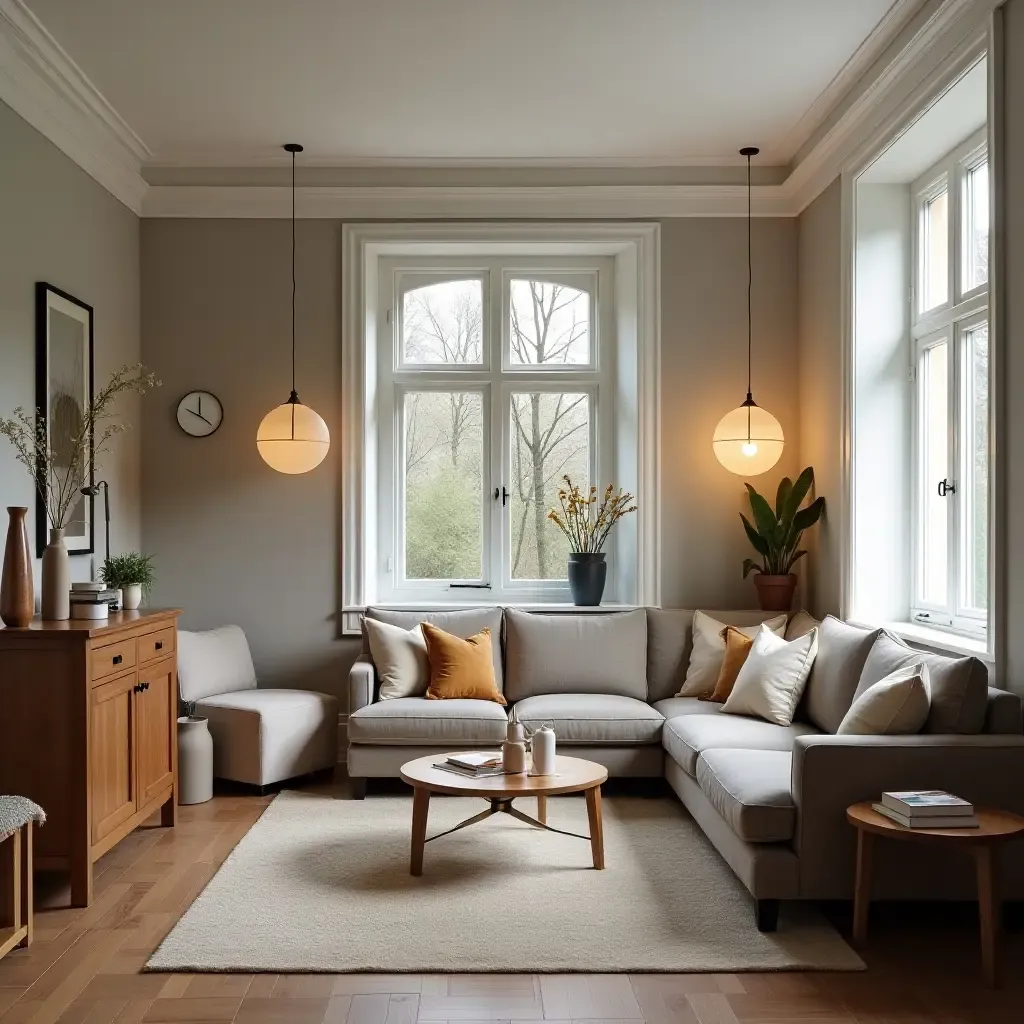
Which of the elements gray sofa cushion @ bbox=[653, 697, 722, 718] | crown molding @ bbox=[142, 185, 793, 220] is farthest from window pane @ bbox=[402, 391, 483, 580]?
gray sofa cushion @ bbox=[653, 697, 722, 718]

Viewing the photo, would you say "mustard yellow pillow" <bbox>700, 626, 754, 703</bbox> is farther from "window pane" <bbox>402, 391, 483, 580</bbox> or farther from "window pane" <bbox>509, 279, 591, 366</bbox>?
"window pane" <bbox>509, 279, 591, 366</bbox>

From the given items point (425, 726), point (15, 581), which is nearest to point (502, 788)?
point (425, 726)

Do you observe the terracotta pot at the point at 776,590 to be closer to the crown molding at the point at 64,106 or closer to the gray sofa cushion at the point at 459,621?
the gray sofa cushion at the point at 459,621

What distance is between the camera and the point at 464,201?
224 inches

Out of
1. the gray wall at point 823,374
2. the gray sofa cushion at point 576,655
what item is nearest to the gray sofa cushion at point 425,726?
the gray sofa cushion at point 576,655

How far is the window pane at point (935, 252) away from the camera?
4.48m

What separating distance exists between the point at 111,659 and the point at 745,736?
2.39m

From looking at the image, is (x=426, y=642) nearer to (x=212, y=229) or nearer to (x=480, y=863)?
(x=480, y=863)

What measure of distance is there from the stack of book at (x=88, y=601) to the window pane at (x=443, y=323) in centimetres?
253

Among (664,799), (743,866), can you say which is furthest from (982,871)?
(664,799)

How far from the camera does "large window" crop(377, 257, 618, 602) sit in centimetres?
600

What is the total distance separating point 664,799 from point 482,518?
1.90 m

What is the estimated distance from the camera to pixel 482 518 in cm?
602

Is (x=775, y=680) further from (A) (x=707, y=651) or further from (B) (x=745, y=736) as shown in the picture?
(A) (x=707, y=651)
